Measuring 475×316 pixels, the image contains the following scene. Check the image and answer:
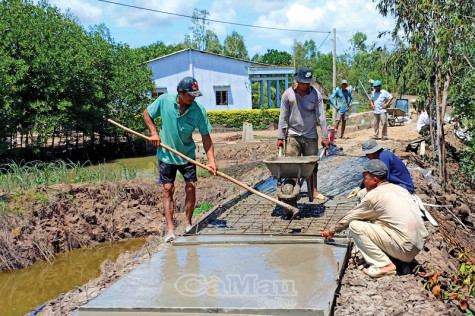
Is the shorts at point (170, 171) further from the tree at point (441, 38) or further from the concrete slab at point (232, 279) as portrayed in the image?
the tree at point (441, 38)

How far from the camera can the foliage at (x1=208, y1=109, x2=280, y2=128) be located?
95.8 ft

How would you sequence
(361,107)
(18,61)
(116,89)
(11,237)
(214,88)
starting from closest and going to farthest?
(11,237) < (18,61) < (116,89) < (214,88) < (361,107)

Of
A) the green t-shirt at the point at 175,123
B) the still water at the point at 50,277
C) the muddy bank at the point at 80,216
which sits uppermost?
the green t-shirt at the point at 175,123

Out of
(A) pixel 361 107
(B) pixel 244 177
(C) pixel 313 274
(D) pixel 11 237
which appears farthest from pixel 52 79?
(A) pixel 361 107

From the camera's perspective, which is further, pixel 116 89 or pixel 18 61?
pixel 116 89

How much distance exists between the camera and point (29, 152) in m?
18.1

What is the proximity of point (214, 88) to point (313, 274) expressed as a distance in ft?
89.1

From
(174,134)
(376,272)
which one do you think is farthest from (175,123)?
(376,272)

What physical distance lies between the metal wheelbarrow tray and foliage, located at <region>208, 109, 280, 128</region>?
75.1 feet

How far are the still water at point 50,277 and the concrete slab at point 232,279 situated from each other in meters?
2.81

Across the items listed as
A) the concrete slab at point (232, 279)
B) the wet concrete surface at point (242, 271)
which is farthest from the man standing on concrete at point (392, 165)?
the concrete slab at point (232, 279)

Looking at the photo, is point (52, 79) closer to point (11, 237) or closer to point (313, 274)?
point (11, 237)

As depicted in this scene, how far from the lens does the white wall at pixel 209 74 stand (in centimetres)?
3003

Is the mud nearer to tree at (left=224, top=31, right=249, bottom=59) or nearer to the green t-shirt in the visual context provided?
the green t-shirt
